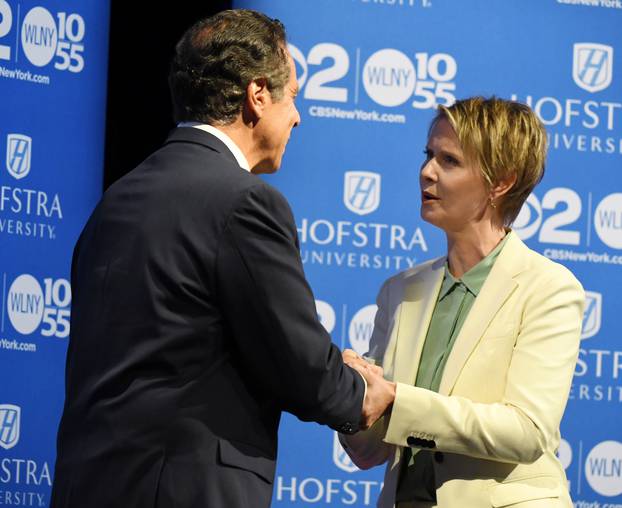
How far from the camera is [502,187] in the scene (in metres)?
2.96

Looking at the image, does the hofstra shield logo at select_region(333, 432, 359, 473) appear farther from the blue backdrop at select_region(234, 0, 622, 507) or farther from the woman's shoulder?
the woman's shoulder

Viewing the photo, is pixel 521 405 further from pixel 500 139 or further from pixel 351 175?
pixel 351 175

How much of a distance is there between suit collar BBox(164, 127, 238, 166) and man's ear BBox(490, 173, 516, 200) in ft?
2.88

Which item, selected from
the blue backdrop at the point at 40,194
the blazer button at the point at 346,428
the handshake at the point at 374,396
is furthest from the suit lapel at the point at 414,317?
the blue backdrop at the point at 40,194

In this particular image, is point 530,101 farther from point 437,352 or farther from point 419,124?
point 437,352

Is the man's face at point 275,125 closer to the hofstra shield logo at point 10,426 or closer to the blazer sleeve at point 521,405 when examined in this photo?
the blazer sleeve at point 521,405

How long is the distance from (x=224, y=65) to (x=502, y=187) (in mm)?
931

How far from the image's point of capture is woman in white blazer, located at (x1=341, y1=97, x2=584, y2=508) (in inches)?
104

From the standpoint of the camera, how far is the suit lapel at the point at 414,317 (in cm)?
286

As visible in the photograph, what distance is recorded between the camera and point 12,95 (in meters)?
4.59

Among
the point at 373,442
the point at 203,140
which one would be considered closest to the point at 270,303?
the point at 203,140

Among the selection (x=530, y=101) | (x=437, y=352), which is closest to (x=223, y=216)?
(x=437, y=352)

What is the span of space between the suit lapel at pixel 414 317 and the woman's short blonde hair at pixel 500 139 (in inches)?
10.7

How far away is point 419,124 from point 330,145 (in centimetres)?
40
